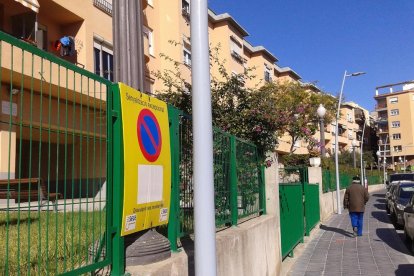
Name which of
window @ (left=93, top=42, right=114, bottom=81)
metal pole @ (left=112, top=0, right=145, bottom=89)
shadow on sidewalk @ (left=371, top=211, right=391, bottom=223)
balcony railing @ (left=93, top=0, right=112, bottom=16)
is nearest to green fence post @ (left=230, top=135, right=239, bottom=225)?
metal pole @ (left=112, top=0, right=145, bottom=89)

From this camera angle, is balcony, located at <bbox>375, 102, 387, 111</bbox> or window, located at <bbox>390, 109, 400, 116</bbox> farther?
balcony, located at <bbox>375, 102, 387, 111</bbox>

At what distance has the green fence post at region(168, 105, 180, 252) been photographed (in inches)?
175

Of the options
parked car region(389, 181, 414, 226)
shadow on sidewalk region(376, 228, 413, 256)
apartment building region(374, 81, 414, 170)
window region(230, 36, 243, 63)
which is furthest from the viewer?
apartment building region(374, 81, 414, 170)

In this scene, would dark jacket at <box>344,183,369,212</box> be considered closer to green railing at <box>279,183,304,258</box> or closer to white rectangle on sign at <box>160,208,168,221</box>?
green railing at <box>279,183,304,258</box>

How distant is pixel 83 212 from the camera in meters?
3.28

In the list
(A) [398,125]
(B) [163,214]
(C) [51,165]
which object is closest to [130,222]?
(B) [163,214]

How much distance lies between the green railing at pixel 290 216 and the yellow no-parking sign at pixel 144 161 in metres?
5.69

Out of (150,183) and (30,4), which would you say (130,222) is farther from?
(30,4)

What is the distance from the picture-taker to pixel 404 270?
8914mm

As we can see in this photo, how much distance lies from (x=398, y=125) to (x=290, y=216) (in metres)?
96.9

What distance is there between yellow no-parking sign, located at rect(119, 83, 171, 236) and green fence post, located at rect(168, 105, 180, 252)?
239 millimetres

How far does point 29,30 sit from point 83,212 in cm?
1407

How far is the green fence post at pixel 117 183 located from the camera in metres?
3.39

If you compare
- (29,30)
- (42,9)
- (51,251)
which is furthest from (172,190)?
(42,9)
